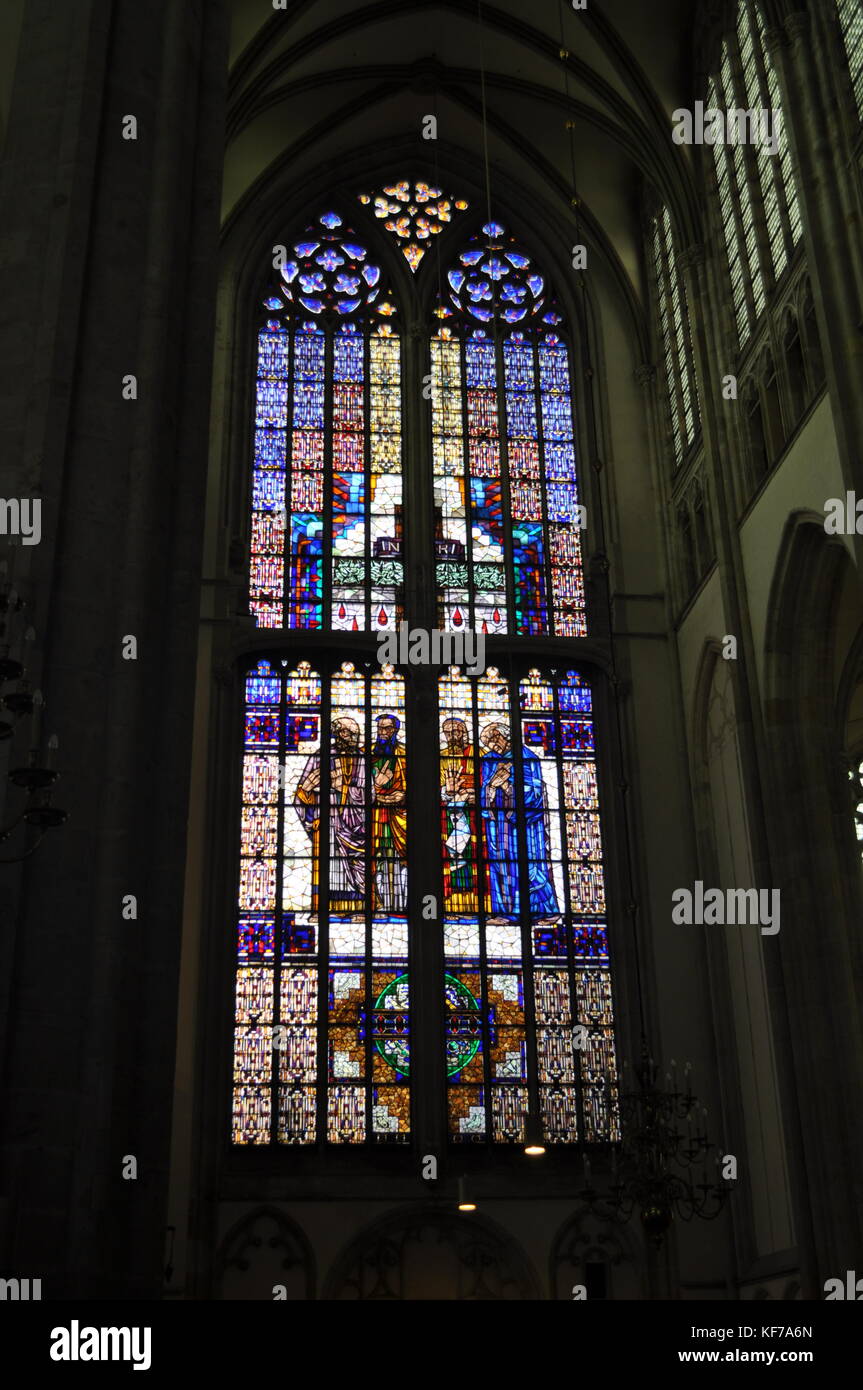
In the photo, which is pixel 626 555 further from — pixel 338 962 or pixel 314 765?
pixel 338 962

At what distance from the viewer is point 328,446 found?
2069cm

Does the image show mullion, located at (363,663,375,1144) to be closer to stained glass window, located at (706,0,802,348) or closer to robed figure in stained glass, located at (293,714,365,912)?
robed figure in stained glass, located at (293,714,365,912)

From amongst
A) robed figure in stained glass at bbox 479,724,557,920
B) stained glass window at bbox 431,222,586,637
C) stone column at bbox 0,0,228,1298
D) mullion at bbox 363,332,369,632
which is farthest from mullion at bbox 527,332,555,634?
stone column at bbox 0,0,228,1298

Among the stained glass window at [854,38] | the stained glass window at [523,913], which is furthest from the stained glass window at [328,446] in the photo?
the stained glass window at [854,38]

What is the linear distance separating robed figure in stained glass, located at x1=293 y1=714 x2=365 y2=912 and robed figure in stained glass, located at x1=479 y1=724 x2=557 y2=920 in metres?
1.58

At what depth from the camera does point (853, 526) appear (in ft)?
43.2

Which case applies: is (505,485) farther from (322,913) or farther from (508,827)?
(322,913)

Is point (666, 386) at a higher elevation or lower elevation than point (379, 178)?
lower

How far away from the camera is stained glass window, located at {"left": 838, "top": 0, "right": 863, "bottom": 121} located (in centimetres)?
1462

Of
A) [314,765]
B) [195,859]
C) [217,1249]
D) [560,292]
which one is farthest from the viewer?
[560,292]

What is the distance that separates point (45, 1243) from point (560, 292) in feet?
58.5

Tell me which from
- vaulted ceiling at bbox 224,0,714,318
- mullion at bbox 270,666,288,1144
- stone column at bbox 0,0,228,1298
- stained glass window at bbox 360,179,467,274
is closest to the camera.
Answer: stone column at bbox 0,0,228,1298

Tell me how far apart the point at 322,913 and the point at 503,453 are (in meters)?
7.21
